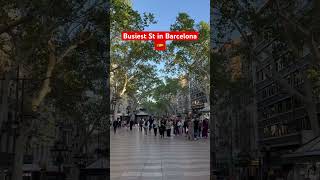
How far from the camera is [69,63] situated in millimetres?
14125

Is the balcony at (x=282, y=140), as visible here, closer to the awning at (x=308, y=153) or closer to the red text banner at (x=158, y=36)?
the awning at (x=308, y=153)

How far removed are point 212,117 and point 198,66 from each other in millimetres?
15306

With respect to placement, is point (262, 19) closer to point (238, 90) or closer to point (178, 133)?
point (238, 90)

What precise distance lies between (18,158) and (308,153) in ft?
22.8

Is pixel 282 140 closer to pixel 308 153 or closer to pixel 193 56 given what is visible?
pixel 308 153

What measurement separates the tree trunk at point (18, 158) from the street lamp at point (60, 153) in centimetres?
103

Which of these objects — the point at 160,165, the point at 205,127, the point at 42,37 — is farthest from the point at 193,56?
the point at 42,37

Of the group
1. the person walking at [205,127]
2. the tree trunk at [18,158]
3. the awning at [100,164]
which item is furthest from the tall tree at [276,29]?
the person walking at [205,127]

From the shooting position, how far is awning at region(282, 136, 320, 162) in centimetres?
1123

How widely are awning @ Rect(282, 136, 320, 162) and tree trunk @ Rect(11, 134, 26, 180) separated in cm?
649

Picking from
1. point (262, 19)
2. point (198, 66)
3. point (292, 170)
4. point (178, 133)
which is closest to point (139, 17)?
point (262, 19)

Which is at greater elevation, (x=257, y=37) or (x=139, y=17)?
(x=139, y=17)

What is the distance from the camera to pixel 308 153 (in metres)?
11.4

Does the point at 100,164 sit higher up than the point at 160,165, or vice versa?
the point at 100,164
